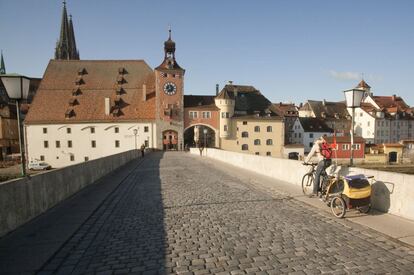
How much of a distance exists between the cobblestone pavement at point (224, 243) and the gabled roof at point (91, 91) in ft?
175

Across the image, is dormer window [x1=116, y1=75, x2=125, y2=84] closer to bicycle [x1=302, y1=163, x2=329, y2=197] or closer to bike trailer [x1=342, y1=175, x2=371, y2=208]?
bicycle [x1=302, y1=163, x2=329, y2=197]

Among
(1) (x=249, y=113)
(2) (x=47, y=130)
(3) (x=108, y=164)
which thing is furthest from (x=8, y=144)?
(3) (x=108, y=164)

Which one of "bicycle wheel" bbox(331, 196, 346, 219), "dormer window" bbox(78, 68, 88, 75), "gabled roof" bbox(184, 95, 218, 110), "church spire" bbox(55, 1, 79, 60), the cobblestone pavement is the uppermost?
"church spire" bbox(55, 1, 79, 60)

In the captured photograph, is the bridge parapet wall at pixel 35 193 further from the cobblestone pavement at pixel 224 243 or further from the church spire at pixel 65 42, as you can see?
the church spire at pixel 65 42

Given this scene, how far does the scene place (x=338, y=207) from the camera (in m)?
7.55

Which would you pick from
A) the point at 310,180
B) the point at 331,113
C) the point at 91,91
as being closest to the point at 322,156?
the point at 310,180

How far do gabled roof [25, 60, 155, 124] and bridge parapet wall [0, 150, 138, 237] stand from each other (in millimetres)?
49437

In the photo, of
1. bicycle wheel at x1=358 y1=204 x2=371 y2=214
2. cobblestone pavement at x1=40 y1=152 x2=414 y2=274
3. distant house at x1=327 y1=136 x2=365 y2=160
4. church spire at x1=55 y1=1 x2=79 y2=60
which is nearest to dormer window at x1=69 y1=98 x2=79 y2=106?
church spire at x1=55 y1=1 x2=79 y2=60

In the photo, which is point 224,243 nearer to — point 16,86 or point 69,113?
point 16,86

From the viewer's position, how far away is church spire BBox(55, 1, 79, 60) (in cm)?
8456

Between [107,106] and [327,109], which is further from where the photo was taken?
[327,109]

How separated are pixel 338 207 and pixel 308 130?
74.4m

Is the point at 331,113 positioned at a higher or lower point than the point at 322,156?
higher

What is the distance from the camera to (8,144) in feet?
238
